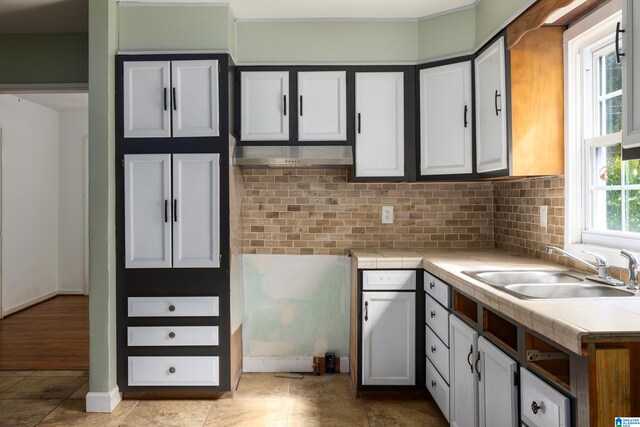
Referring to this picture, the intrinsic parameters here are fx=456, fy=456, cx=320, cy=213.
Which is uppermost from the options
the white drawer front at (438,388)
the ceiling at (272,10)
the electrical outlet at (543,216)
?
the ceiling at (272,10)

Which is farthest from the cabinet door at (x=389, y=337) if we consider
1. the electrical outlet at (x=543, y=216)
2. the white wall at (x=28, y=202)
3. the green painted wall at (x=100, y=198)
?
the white wall at (x=28, y=202)

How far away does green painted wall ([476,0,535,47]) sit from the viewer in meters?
2.40

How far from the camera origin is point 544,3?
2.15m

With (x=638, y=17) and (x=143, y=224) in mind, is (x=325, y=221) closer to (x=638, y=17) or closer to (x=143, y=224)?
(x=143, y=224)

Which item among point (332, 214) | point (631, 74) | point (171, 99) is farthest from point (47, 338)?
point (631, 74)

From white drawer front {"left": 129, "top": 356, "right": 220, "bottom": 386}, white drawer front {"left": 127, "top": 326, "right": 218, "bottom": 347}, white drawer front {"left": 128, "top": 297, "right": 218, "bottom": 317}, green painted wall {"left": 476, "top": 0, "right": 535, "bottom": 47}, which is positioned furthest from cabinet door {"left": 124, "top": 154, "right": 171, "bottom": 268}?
green painted wall {"left": 476, "top": 0, "right": 535, "bottom": 47}

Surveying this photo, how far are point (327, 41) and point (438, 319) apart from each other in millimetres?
2047

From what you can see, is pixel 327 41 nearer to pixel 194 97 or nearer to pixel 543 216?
pixel 194 97

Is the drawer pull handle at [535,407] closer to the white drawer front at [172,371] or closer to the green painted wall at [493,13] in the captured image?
the green painted wall at [493,13]

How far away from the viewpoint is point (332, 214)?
3525 mm

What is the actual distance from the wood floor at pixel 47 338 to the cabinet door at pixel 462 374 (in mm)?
2815

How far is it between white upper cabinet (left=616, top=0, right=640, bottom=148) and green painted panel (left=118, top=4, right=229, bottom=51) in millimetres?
2267

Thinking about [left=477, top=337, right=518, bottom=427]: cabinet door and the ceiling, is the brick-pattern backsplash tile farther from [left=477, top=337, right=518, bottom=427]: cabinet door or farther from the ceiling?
[left=477, top=337, right=518, bottom=427]: cabinet door

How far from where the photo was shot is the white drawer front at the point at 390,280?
115 inches
